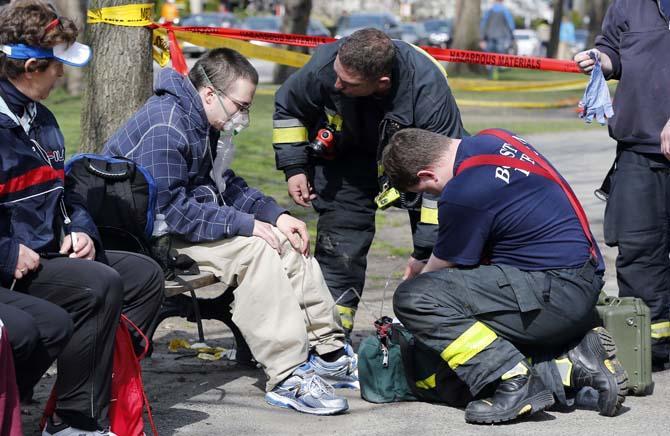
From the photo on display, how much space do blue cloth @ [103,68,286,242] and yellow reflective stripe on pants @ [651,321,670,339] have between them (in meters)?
1.97

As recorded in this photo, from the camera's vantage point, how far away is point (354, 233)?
5492 millimetres

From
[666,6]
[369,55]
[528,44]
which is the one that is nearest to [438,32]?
[528,44]

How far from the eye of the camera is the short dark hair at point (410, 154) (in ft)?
14.5

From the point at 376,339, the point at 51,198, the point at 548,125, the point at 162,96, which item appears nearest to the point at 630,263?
the point at 376,339

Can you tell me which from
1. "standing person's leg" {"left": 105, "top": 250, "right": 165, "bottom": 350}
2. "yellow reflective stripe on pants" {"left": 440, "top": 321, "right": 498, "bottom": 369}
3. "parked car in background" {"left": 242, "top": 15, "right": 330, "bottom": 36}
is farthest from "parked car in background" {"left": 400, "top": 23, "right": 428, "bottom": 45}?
"standing person's leg" {"left": 105, "top": 250, "right": 165, "bottom": 350}

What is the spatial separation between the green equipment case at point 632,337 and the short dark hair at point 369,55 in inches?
56.4

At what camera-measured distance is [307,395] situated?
4.47 metres

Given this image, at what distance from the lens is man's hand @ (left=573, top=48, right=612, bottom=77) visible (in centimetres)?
Result: 527

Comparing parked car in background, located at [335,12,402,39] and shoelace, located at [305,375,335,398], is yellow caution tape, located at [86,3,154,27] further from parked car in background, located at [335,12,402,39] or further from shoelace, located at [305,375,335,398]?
parked car in background, located at [335,12,402,39]

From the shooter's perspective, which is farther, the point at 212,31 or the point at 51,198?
the point at 212,31

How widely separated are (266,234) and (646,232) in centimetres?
182

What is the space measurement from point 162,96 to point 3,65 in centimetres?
96

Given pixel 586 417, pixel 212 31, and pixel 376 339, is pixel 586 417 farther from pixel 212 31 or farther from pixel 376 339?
pixel 212 31

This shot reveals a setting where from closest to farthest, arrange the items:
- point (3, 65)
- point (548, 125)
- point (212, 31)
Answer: point (3, 65) → point (212, 31) → point (548, 125)
